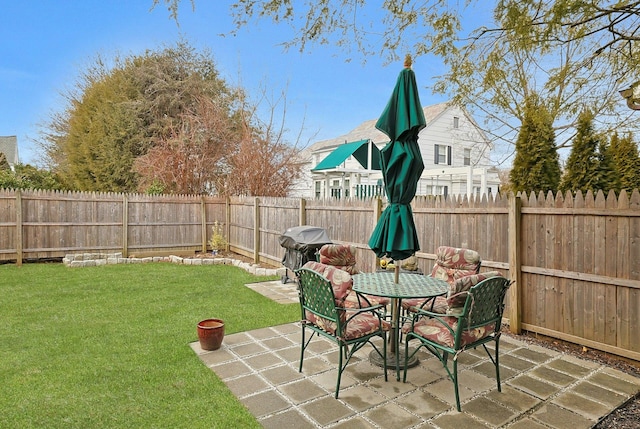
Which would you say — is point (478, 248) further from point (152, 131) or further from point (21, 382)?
point (152, 131)

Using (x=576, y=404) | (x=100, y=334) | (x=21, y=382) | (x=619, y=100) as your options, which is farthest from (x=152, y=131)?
(x=576, y=404)

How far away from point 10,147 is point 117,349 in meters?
34.7

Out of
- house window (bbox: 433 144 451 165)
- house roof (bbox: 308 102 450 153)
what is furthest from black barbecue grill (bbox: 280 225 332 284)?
house window (bbox: 433 144 451 165)

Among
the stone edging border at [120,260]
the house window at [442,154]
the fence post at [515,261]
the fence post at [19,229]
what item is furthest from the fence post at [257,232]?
the house window at [442,154]

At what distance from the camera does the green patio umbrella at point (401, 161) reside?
321cm

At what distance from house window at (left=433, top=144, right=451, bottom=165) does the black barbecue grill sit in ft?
38.7

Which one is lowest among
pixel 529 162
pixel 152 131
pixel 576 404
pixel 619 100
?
pixel 576 404

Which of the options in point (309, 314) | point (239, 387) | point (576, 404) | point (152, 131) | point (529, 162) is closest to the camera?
point (576, 404)

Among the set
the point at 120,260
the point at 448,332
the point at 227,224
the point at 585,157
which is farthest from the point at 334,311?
the point at 227,224

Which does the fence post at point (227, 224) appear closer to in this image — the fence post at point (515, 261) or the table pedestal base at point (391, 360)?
the table pedestal base at point (391, 360)

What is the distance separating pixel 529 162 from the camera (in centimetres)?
605

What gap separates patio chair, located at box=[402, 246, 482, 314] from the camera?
3850 mm

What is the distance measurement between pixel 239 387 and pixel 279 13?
331 cm

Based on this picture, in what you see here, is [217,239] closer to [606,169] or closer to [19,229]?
[19,229]
